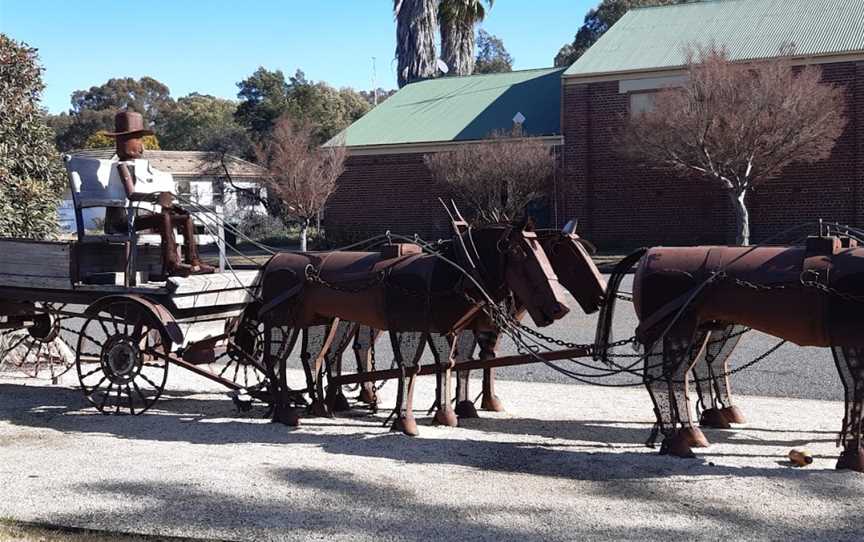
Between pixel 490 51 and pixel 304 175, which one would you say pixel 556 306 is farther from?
pixel 490 51

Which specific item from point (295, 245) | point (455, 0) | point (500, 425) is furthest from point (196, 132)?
point (500, 425)

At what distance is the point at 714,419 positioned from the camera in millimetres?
8031

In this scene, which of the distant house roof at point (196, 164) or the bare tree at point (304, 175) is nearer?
the bare tree at point (304, 175)

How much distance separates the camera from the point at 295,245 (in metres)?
36.4

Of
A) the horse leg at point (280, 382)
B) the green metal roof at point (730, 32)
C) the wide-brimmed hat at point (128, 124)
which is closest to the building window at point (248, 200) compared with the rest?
the green metal roof at point (730, 32)

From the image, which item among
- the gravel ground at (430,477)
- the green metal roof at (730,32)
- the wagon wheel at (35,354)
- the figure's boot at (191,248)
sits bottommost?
the gravel ground at (430,477)

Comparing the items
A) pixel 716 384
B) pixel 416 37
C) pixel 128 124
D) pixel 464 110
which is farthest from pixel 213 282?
pixel 416 37

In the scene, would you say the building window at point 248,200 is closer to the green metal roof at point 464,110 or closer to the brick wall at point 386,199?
the brick wall at point 386,199

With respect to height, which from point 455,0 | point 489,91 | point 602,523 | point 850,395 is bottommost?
point 602,523

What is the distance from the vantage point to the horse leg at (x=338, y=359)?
28.7 feet

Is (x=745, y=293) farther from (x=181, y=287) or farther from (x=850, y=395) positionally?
(x=181, y=287)

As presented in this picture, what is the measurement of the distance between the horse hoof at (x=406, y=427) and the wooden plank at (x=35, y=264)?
137 inches

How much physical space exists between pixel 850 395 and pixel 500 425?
294cm

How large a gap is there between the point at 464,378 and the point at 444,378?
0.64 metres
